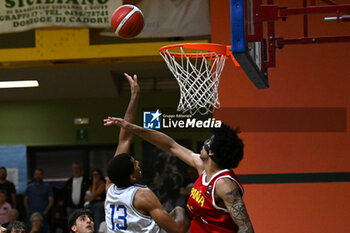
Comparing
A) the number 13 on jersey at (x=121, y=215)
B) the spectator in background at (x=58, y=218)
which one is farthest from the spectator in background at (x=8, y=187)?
the number 13 on jersey at (x=121, y=215)

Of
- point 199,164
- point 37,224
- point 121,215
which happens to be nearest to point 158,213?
point 121,215

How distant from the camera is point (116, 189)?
189 inches

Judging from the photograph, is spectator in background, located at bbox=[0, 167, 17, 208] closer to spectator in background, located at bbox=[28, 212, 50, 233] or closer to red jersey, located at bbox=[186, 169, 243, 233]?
spectator in background, located at bbox=[28, 212, 50, 233]

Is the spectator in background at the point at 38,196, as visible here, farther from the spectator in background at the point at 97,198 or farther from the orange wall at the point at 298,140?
the orange wall at the point at 298,140

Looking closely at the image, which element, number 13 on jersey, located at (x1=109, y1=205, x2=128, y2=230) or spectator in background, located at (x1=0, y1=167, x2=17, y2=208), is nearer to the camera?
number 13 on jersey, located at (x1=109, y1=205, x2=128, y2=230)

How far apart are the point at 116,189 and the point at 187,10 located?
5157 millimetres

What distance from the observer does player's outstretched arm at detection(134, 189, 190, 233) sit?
4.53m

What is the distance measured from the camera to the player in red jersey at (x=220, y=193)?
4.45 meters

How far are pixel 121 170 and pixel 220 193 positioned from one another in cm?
74

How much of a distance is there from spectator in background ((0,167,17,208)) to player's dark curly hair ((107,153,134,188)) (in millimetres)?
7389

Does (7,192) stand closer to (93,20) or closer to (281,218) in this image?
(93,20)

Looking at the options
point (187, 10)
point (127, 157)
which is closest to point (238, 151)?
point (127, 157)

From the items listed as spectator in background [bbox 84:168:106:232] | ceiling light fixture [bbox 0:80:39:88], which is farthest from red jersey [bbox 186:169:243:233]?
ceiling light fixture [bbox 0:80:39:88]

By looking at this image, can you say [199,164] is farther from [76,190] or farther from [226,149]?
[76,190]
